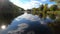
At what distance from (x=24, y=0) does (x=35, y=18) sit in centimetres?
27

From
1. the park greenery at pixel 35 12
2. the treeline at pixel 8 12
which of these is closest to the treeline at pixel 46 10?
the park greenery at pixel 35 12

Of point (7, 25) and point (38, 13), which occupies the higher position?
point (38, 13)

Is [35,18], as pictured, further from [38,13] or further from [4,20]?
[4,20]

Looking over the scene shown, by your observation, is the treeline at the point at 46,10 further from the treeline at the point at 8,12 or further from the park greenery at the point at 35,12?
the treeline at the point at 8,12

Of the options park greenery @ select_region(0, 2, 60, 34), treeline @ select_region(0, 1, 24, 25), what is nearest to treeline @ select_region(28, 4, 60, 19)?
park greenery @ select_region(0, 2, 60, 34)

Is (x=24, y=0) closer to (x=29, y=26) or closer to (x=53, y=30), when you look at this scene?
(x=29, y=26)

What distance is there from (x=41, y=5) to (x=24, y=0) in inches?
8.9

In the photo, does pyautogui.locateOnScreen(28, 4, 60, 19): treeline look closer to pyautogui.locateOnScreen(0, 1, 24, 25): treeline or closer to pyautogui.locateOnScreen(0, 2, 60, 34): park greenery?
pyautogui.locateOnScreen(0, 2, 60, 34): park greenery

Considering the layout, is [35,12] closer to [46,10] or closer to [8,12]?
[46,10]

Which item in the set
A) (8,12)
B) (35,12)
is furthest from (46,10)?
(8,12)

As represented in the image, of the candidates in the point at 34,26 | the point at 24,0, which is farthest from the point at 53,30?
the point at 24,0

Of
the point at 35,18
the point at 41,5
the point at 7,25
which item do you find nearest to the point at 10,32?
the point at 7,25

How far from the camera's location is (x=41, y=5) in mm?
1507

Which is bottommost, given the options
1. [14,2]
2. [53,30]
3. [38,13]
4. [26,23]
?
[53,30]
